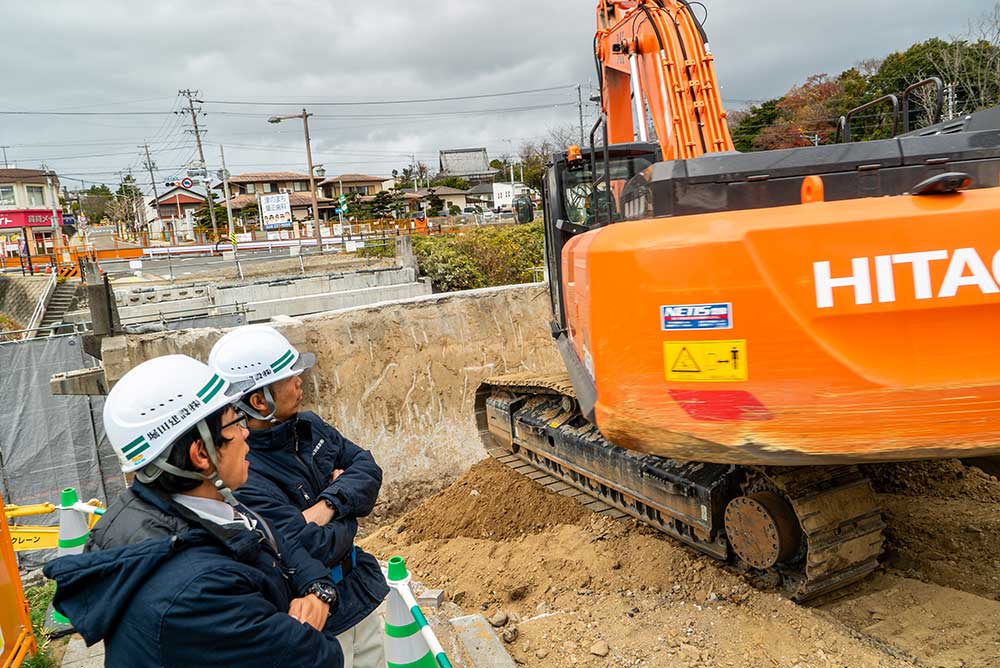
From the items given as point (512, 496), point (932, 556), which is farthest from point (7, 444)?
point (932, 556)

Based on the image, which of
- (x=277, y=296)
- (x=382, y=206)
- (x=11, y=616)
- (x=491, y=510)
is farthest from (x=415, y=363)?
(x=382, y=206)

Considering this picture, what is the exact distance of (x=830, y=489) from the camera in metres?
3.55

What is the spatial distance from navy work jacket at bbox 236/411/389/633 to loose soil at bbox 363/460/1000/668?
1.38 metres

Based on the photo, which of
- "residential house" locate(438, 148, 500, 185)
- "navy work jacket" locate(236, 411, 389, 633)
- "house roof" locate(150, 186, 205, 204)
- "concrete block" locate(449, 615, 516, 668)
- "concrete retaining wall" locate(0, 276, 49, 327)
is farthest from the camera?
"residential house" locate(438, 148, 500, 185)

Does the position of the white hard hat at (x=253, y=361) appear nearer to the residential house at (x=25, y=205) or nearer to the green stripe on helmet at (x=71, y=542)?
the green stripe on helmet at (x=71, y=542)

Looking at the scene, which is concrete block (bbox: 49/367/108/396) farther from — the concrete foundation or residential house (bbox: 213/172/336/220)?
residential house (bbox: 213/172/336/220)

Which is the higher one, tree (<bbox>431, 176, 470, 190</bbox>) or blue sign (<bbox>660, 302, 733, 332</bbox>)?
tree (<bbox>431, 176, 470, 190</bbox>)

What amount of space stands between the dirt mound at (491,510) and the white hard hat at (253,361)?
11.9ft

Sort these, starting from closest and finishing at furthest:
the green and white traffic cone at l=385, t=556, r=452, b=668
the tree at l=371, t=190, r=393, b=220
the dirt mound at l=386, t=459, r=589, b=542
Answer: the green and white traffic cone at l=385, t=556, r=452, b=668
the dirt mound at l=386, t=459, r=589, b=542
the tree at l=371, t=190, r=393, b=220

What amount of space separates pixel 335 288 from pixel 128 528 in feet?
44.9

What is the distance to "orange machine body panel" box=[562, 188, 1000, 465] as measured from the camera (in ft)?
7.88

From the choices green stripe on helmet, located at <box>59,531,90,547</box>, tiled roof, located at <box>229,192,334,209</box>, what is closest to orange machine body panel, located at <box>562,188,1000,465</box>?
green stripe on helmet, located at <box>59,531,90,547</box>

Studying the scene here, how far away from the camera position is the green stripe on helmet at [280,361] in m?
2.60

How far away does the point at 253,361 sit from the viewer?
8.42 feet
